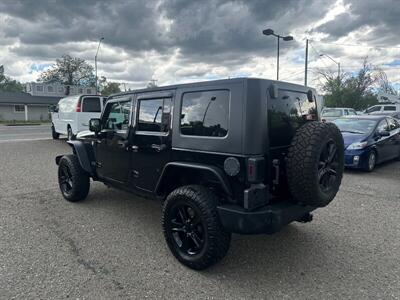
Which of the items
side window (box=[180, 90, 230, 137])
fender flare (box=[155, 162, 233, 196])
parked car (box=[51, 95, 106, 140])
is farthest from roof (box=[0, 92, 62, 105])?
side window (box=[180, 90, 230, 137])

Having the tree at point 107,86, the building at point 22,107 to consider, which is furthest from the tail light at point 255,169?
the tree at point 107,86

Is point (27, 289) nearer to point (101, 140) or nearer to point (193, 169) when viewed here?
point (193, 169)

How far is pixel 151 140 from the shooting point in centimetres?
377

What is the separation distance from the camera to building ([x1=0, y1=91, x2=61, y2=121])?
4212cm

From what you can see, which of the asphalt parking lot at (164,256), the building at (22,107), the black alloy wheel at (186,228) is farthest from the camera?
the building at (22,107)

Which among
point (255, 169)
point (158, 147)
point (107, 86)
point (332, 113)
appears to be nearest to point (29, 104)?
point (107, 86)

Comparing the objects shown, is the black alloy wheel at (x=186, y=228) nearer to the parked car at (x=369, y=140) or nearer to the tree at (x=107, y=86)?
the parked car at (x=369, y=140)

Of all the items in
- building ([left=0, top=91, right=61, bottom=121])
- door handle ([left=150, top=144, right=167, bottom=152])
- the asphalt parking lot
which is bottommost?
the asphalt parking lot

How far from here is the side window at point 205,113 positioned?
306 cm

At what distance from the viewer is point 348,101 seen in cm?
4400

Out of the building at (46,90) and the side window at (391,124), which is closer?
the side window at (391,124)

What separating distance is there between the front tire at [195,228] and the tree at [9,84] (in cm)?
8850

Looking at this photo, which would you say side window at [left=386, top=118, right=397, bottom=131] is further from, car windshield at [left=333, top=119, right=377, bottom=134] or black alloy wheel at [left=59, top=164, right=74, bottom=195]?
black alloy wheel at [left=59, top=164, right=74, bottom=195]

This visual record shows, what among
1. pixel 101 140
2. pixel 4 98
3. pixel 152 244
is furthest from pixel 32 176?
pixel 4 98
